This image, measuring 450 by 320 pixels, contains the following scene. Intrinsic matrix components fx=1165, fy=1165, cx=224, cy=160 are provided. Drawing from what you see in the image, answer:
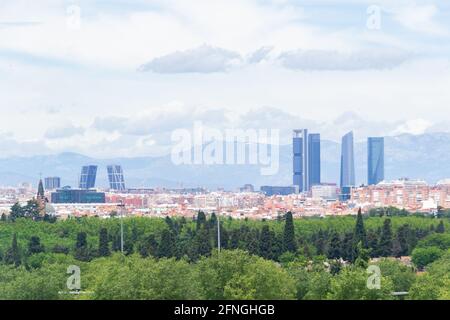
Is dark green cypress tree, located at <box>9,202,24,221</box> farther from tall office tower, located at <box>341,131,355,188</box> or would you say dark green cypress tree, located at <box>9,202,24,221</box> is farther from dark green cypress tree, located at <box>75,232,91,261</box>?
tall office tower, located at <box>341,131,355,188</box>

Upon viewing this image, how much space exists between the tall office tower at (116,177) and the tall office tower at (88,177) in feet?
2.66

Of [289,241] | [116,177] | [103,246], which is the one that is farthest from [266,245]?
[116,177]

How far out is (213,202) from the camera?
42.2 meters

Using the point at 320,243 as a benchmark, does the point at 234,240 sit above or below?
above

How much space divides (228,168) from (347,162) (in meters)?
11.3

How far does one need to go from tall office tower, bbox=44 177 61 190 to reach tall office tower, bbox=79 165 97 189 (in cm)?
95

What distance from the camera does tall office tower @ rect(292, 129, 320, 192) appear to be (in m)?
38.5

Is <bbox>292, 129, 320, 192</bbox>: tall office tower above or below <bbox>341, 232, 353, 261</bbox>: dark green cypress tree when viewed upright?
above

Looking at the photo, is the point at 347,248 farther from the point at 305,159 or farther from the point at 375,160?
the point at 375,160

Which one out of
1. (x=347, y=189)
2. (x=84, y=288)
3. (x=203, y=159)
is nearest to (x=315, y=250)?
(x=203, y=159)

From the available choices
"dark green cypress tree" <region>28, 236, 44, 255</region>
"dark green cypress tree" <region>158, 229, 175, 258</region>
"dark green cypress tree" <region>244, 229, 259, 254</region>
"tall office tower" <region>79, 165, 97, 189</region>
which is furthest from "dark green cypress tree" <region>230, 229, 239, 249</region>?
"tall office tower" <region>79, 165, 97, 189</region>

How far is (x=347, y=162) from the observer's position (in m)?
44.4

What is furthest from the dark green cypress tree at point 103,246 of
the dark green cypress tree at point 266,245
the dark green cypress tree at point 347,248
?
the dark green cypress tree at point 347,248

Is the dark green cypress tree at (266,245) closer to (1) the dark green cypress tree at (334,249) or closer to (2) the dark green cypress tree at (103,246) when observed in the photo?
(1) the dark green cypress tree at (334,249)
